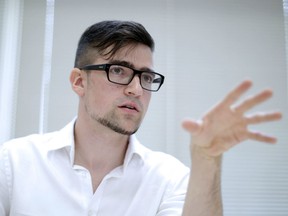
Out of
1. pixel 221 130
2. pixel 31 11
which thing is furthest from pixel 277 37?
pixel 31 11

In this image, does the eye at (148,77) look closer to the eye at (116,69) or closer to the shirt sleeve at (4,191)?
the eye at (116,69)

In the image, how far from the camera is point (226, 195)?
6.88ft

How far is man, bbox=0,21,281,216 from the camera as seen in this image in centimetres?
125

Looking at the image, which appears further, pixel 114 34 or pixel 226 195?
pixel 226 195

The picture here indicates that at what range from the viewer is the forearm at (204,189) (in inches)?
38.2

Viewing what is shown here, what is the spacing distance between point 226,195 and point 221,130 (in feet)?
4.81

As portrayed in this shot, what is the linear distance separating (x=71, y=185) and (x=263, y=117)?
37.0 inches

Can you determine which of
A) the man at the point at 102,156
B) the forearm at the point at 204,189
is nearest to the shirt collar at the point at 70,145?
the man at the point at 102,156

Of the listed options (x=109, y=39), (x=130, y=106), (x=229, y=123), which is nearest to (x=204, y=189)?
(x=229, y=123)

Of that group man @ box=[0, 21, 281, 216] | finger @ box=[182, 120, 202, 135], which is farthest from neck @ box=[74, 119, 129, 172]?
finger @ box=[182, 120, 202, 135]

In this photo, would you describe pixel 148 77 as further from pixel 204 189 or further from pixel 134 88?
pixel 204 189

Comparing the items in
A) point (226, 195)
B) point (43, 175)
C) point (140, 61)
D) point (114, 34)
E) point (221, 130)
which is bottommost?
point (226, 195)

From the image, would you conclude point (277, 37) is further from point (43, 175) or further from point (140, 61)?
point (43, 175)

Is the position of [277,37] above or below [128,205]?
above
